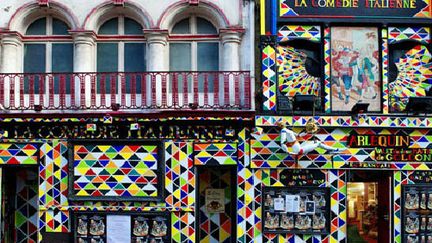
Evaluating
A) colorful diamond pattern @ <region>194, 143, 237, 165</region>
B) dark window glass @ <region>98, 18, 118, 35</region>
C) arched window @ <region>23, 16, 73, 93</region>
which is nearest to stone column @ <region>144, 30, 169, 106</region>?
dark window glass @ <region>98, 18, 118, 35</region>

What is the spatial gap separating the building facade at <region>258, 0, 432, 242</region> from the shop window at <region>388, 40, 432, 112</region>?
2cm

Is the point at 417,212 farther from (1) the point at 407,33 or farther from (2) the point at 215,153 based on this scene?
(2) the point at 215,153

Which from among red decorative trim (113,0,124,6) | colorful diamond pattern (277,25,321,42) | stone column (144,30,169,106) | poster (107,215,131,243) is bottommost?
poster (107,215,131,243)

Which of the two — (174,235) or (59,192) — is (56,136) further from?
(174,235)

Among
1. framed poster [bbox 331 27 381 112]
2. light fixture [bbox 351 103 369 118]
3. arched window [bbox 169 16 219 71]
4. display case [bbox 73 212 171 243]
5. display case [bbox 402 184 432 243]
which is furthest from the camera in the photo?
arched window [bbox 169 16 219 71]

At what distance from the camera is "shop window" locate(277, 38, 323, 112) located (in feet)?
34.0

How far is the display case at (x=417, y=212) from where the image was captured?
33.2ft

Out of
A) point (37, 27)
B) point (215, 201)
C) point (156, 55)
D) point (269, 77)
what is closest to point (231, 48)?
point (269, 77)

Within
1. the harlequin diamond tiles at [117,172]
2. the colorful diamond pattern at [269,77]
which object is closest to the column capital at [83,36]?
the harlequin diamond tiles at [117,172]

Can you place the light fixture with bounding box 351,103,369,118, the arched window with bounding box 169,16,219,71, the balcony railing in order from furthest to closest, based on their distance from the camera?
the arched window with bounding box 169,16,219,71 → the balcony railing → the light fixture with bounding box 351,103,369,118

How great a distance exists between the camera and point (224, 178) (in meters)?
10.8

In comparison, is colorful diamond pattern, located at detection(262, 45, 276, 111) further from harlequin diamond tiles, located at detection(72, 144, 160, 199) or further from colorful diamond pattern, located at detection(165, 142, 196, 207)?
harlequin diamond tiles, located at detection(72, 144, 160, 199)

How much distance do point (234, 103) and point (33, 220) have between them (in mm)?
5152

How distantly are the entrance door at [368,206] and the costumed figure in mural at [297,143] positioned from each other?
109 cm
